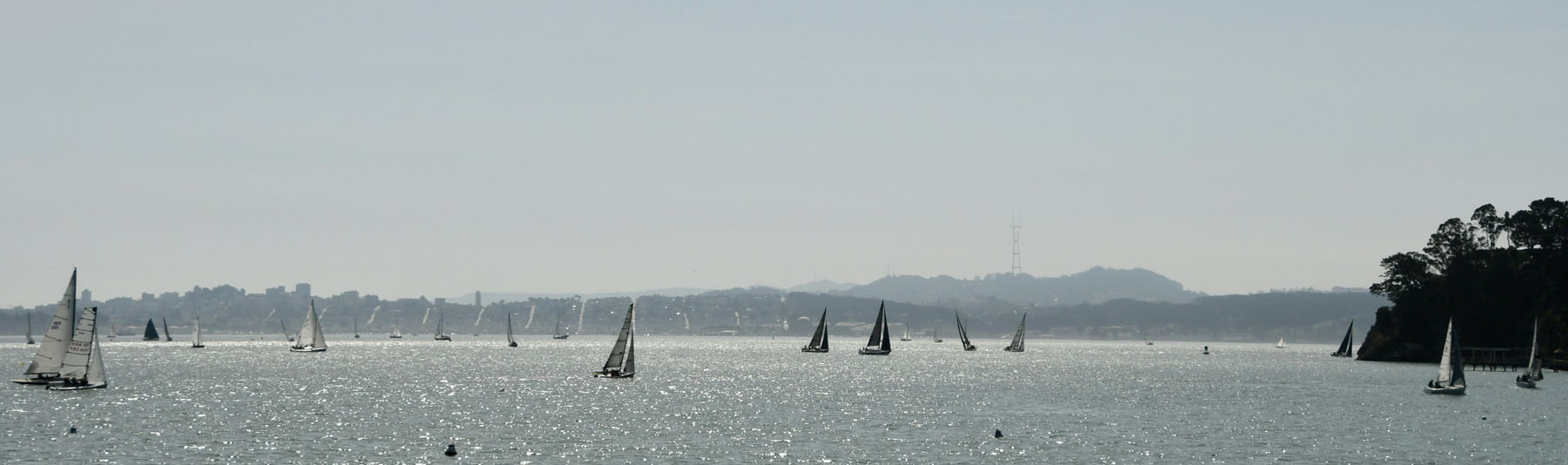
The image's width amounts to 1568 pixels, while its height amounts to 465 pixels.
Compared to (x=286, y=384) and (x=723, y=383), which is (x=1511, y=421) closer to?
(x=723, y=383)

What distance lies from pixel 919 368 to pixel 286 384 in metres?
72.8

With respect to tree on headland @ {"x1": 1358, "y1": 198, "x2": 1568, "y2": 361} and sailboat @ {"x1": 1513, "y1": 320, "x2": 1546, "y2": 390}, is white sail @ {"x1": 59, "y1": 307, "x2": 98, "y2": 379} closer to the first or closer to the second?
sailboat @ {"x1": 1513, "y1": 320, "x2": 1546, "y2": 390}

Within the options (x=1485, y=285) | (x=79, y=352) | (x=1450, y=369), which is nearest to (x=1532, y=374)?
(x=1450, y=369)

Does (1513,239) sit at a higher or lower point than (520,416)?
higher

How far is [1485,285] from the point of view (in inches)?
6481

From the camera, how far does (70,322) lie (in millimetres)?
87000

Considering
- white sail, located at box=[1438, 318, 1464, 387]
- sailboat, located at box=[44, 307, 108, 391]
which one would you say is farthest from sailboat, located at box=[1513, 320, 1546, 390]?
sailboat, located at box=[44, 307, 108, 391]

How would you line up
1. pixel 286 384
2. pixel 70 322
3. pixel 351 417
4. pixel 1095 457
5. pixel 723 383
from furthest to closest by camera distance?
1. pixel 723 383
2. pixel 286 384
3. pixel 70 322
4. pixel 351 417
5. pixel 1095 457

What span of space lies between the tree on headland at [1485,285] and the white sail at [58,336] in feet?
428

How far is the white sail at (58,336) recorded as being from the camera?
8450 cm

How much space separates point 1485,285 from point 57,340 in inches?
5545

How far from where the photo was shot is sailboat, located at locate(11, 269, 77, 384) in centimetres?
8467

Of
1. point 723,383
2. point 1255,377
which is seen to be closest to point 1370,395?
point 1255,377

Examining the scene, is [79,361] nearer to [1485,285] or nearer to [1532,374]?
[1532,374]
